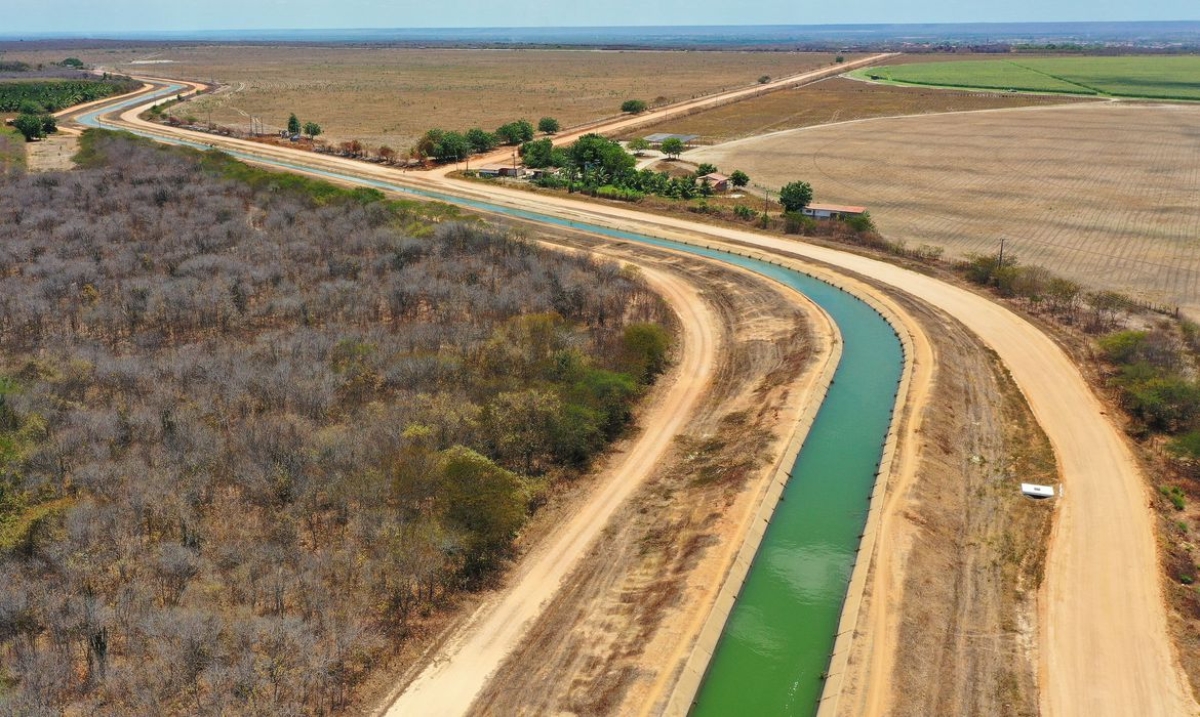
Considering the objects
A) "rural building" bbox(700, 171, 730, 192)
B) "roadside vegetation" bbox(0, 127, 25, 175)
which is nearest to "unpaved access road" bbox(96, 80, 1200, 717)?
"rural building" bbox(700, 171, 730, 192)

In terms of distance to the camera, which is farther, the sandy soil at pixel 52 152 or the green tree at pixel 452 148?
the green tree at pixel 452 148

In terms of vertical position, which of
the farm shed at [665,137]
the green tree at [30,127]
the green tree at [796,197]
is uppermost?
the green tree at [30,127]

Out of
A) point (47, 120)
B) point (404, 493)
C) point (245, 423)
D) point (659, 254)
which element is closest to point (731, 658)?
point (404, 493)

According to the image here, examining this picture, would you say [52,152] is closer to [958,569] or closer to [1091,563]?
[958,569]

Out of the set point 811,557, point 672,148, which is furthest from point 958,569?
point 672,148

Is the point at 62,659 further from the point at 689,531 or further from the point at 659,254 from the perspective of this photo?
the point at 659,254

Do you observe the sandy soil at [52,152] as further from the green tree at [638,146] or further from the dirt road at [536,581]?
the dirt road at [536,581]

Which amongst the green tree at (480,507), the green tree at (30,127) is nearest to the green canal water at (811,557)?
the green tree at (480,507)
